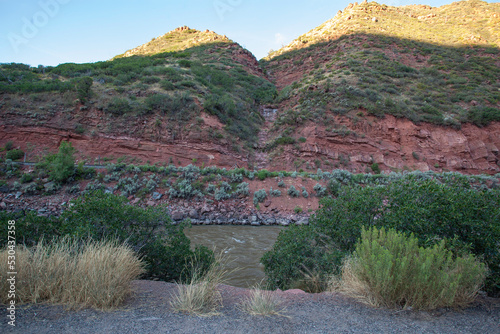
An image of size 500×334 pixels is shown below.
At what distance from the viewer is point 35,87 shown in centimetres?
2428

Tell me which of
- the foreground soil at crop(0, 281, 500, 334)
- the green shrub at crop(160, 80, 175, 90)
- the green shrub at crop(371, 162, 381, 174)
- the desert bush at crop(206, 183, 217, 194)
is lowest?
the foreground soil at crop(0, 281, 500, 334)

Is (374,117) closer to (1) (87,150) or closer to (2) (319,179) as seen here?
(2) (319,179)

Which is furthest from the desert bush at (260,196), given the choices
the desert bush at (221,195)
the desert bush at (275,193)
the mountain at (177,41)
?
the mountain at (177,41)

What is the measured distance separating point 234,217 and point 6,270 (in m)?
12.7

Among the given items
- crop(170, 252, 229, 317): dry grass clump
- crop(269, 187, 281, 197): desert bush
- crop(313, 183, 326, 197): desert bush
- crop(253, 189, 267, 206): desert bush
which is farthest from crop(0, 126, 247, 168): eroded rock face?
crop(170, 252, 229, 317): dry grass clump

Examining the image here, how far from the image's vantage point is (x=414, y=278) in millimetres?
3871

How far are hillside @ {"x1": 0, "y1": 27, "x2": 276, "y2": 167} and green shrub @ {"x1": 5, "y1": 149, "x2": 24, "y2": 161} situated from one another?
632 mm

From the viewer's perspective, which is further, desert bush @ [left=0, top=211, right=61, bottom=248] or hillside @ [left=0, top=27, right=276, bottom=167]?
hillside @ [left=0, top=27, right=276, bottom=167]

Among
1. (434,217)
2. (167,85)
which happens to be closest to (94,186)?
(167,85)

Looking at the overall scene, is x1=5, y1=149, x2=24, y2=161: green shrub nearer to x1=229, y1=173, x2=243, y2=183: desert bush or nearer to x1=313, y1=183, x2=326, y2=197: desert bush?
x1=229, y1=173, x2=243, y2=183: desert bush

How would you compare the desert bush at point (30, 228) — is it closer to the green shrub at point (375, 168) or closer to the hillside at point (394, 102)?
the hillside at point (394, 102)

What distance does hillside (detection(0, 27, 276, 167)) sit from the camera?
74.0 feet

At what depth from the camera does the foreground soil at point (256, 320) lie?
3.30 meters

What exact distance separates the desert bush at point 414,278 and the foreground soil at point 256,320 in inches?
6.8
